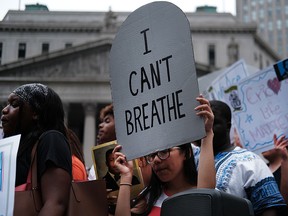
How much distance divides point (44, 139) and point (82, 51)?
119 feet

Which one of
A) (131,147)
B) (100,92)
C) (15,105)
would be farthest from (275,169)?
(100,92)

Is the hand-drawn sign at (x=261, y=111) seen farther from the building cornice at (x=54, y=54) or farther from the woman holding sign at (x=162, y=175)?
the building cornice at (x=54, y=54)

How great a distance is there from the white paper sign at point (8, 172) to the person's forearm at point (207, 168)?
3.41ft

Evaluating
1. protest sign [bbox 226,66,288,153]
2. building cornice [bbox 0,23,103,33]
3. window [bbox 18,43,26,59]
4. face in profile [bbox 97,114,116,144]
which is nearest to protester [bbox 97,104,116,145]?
face in profile [bbox 97,114,116,144]

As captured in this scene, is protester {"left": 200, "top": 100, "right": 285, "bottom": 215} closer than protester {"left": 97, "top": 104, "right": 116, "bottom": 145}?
Yes

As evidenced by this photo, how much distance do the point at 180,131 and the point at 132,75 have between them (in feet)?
1.82

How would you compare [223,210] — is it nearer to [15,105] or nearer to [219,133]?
[15,105]

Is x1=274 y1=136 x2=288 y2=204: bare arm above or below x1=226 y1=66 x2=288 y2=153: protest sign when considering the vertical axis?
below

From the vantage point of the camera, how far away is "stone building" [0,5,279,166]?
37844mm

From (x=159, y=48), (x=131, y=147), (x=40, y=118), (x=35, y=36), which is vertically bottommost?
(x=131, y=147)

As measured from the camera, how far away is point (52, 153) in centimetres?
301

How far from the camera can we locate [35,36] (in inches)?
1891

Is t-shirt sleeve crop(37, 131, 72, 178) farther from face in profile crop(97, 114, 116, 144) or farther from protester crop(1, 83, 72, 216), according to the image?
face in profile crop(97, 114, 116, 144)

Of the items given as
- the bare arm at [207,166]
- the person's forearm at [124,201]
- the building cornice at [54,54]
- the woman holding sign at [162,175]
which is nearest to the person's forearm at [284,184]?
the woman holding sign at [162,175]
